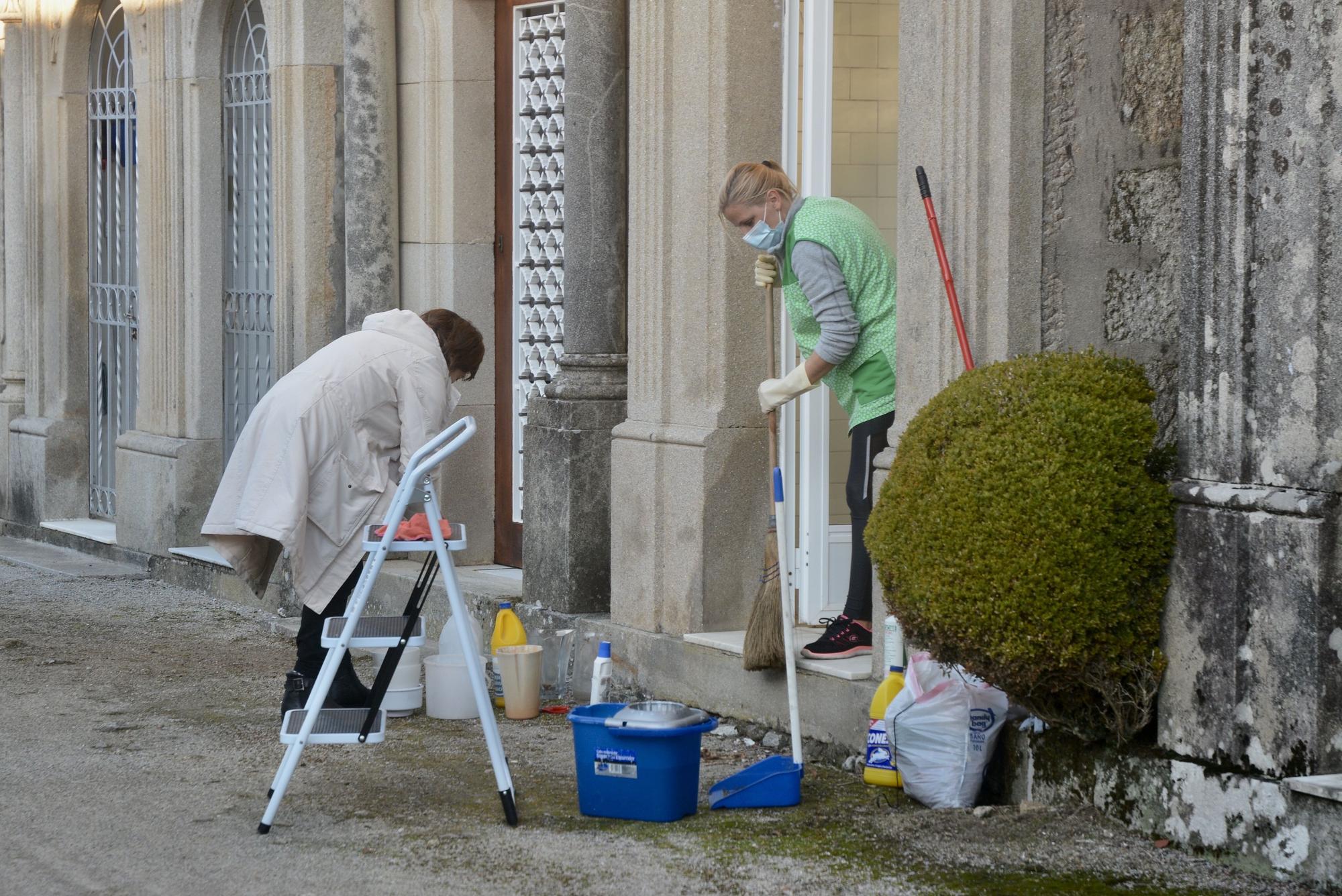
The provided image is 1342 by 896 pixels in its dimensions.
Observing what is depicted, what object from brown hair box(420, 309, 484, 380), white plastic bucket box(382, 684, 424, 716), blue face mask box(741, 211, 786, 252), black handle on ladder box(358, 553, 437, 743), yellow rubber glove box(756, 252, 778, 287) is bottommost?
white plastic bucket box(382, 684, 424, 716)

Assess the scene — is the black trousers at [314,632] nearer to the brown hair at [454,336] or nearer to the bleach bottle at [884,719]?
the brown hair at [454,336]

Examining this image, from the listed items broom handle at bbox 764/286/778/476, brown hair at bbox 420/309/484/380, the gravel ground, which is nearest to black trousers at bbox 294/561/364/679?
the gravel ground

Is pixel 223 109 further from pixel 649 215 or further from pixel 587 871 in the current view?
pixel 587 871

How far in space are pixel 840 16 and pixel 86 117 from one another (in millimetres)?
7220

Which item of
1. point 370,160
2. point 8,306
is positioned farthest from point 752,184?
point 8,306

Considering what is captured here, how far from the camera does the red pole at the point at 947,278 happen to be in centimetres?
575

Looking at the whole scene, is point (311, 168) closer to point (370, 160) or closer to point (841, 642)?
point (370, 160)

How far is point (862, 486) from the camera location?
650 cm

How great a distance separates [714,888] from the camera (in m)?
4.84

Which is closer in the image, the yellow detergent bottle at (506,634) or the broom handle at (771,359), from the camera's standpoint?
the broom handle at (771,359)

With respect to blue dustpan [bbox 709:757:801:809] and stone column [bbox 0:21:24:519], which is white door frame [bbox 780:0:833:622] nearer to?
blue dustpan [bbox 709:757:801:809]

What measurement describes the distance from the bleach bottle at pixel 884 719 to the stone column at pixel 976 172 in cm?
49

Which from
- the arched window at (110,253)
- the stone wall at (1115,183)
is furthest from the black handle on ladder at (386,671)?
the arched window at (110,253)

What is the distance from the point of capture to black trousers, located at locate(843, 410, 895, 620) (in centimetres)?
650
